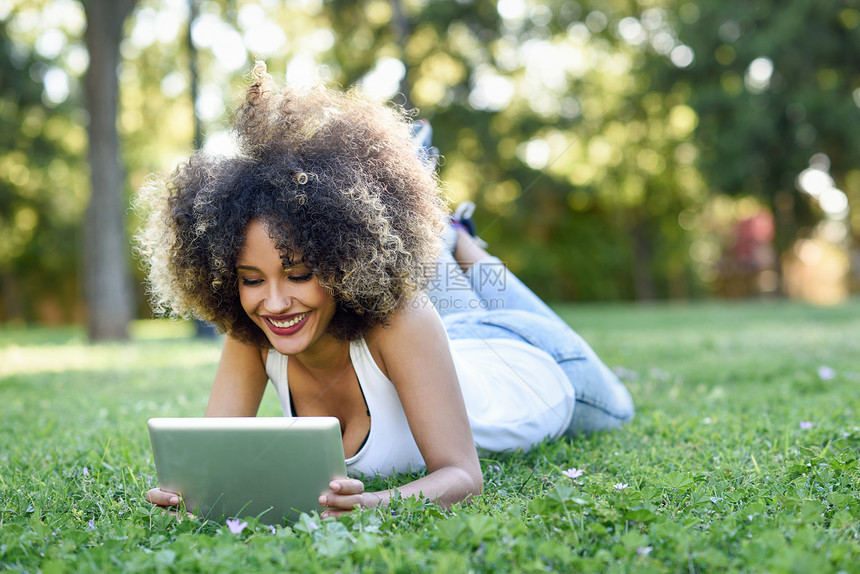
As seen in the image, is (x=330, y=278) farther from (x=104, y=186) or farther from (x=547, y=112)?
(x=547, y=112)

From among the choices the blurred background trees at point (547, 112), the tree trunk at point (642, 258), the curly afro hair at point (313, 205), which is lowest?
the tree trunk at point (642, 258)

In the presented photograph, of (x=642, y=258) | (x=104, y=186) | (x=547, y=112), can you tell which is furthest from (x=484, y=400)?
(x=642, y=258)

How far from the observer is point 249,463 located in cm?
203

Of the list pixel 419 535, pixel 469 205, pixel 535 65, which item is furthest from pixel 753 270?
pixel 419 535

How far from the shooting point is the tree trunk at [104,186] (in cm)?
1051

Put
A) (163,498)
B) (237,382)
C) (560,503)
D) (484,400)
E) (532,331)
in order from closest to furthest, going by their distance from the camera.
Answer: (560,503) → (163,498) → (237,382) → (484,400) → (532,331)

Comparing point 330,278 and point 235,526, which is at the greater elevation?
point 330,278

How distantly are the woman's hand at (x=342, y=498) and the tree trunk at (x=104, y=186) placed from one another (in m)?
9.65

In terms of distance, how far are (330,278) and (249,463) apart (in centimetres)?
60

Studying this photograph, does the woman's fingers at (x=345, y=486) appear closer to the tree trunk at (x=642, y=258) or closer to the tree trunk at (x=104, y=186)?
the tree trunk at (x=104, y=186)

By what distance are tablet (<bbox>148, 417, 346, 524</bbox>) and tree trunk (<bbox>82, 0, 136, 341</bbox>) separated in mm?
9366

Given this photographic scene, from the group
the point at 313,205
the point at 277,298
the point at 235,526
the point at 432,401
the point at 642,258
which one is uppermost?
the point at 313,205

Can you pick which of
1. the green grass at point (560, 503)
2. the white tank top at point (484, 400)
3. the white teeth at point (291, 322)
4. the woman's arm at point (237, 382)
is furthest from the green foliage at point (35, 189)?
the white teeth at point (291, 322)

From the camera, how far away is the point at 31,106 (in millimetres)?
17219
